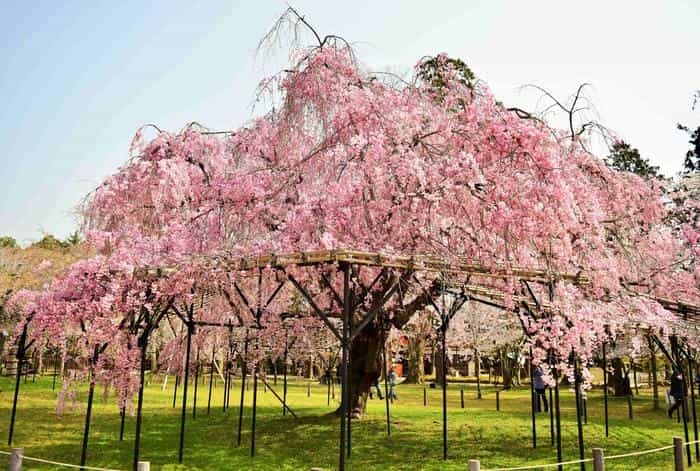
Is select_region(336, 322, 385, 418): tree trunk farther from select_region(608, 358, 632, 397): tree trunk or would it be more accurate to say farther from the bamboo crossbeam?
select_region(608, 358, 632, 397): tree trunk

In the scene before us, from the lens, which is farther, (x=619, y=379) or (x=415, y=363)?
(x=415, y=363)

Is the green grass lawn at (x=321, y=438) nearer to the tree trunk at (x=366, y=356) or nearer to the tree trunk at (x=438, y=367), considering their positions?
the tree trunk at (x=366, y=356)

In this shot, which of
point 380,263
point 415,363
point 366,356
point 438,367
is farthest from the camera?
point 415,363

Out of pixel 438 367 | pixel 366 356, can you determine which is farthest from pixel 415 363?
pixel 366 356

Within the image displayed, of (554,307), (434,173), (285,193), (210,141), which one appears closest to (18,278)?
(210,141)

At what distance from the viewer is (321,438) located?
13.2 m

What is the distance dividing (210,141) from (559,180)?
315 inches

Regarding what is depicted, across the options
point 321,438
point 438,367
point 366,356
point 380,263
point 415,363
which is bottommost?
point 321,438

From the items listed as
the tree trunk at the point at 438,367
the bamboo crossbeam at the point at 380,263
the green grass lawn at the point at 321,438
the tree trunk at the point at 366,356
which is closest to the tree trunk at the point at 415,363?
the tree trunk at the point at 438,367

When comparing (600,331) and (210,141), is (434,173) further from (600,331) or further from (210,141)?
(210,141)

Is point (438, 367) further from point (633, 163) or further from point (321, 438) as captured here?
point (321, 438)

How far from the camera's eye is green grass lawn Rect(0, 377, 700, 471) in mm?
10727

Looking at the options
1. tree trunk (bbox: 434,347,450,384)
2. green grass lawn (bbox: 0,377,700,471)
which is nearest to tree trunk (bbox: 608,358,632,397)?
green grass lawn (bbox: 0,377,700,471)

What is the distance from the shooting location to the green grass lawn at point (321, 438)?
10.7 metres
